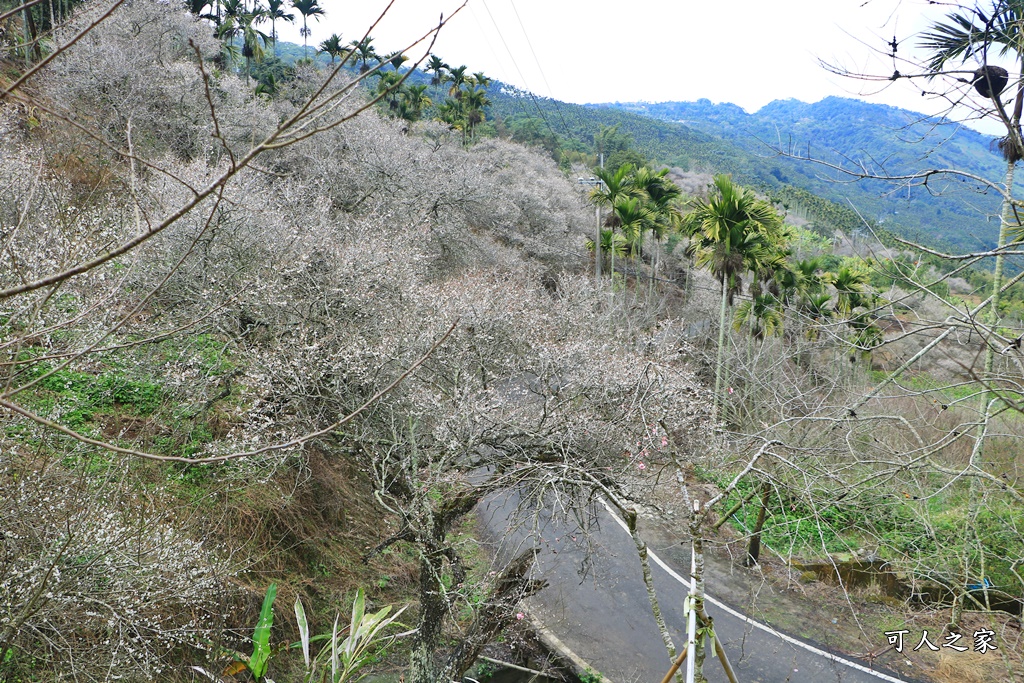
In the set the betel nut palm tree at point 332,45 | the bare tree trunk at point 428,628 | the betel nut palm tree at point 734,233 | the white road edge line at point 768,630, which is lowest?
the white road edge line at point 768,630

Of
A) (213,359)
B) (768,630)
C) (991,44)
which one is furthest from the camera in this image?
(213,359)

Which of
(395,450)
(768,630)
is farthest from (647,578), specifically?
(768,630)

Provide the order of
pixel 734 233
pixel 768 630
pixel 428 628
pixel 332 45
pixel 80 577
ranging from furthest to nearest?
pixel 332 45 → pixel 734 233 → pixel 768 630 → pixel 428 628 → pixel 80 577

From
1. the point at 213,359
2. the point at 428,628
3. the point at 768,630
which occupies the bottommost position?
the point at 768,630

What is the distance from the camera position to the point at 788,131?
12.2 ft

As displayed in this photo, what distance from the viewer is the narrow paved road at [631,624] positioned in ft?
27.7

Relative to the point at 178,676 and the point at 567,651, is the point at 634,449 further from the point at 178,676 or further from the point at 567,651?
the point at 178,676

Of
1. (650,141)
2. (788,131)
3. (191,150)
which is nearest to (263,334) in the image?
(788,131)

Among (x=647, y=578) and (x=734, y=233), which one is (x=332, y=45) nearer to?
(x=734, y=233)

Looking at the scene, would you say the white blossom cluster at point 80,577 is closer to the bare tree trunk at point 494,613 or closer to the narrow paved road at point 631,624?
the bare tree trunk at point 494,613

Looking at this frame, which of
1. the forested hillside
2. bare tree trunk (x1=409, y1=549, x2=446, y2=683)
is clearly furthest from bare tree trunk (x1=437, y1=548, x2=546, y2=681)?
bare tree trunk (x1=409, y1=549, x2=446, y2=683)

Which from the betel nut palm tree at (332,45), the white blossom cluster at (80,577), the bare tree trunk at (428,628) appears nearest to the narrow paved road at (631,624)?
the bare tree trunk at (428,628)

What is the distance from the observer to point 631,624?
948cm

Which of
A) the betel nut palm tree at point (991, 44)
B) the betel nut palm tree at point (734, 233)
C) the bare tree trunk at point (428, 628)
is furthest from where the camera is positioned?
the betel nut palm tree at point (734, 233)
